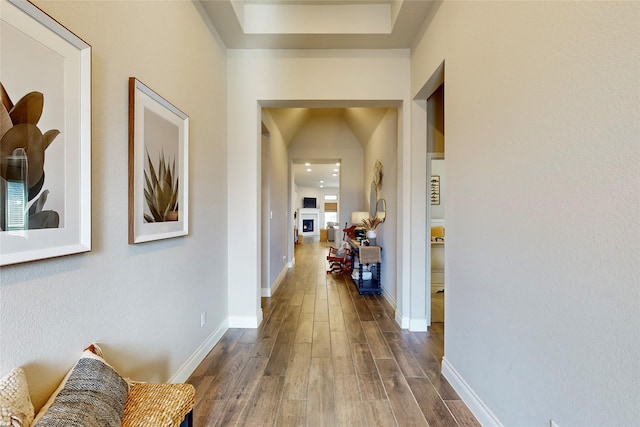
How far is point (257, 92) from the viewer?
9.69 feet

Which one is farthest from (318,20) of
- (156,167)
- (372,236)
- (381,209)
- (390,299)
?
(390,299)

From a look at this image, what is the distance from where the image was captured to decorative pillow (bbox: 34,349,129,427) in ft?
2.72

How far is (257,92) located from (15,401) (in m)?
2.86

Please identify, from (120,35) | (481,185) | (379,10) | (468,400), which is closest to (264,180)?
(379,10)

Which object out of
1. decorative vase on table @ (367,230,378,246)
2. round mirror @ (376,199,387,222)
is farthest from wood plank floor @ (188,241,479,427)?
round mirror @ (376,199,387,222)

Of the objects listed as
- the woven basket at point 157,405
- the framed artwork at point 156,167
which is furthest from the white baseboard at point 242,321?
the woven basket at point 157,405

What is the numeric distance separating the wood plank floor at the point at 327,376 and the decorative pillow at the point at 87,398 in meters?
0.82

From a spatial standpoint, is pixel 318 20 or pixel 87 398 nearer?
pixel 87 398

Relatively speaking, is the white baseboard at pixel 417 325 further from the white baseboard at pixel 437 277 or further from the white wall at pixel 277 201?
the white wall at pixel 277 201

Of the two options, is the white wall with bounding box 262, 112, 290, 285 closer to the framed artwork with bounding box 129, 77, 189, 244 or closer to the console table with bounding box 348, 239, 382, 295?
the console table with bounding box 348, 239, 382, 295

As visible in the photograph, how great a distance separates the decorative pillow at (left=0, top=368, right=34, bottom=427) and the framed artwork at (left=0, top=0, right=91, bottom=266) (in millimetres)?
349

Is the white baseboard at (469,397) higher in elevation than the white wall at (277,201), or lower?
lower

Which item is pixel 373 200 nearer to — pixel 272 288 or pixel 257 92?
pixel 272 288

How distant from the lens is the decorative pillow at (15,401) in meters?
0.75
